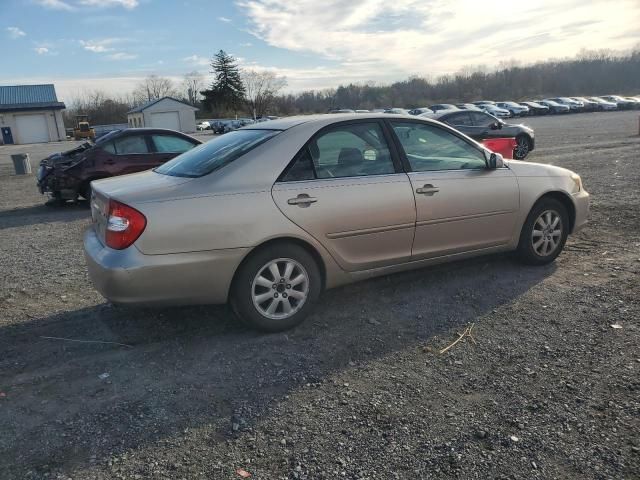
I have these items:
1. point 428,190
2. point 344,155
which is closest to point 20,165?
point 344,155

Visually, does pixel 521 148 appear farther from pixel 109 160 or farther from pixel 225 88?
pixel 225 88

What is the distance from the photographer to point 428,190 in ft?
14.6

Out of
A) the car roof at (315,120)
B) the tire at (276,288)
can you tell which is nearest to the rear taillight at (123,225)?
the tire at (276,288)

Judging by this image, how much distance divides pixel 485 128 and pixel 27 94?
59.4 metres

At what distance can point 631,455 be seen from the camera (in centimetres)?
251

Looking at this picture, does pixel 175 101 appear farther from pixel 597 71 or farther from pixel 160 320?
pixel 597 71

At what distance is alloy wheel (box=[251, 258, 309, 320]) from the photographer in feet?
12.6

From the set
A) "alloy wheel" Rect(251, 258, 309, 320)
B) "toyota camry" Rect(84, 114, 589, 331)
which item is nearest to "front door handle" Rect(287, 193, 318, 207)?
"toyota camry" Rect(84, 114, 589, 331)

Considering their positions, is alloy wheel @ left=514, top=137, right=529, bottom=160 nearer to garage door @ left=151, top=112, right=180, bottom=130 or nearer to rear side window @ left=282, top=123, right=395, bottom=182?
rear side window @ left=282, top=123, right=395, bottom=182

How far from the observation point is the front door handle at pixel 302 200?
3877 millimetres

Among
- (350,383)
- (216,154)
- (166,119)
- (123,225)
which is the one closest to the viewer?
(350,383)

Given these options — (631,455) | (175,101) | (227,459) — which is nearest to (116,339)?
(227,459)

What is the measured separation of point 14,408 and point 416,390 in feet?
8.06

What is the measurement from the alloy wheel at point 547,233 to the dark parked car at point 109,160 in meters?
6.89
